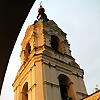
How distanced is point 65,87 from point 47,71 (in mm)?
2202

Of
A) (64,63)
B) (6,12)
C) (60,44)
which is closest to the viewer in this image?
(6,12)

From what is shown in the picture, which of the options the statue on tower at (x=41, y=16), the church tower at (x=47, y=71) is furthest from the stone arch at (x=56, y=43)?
the statue on tower at (x=41, y=16)

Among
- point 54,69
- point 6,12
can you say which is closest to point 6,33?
point 6,12

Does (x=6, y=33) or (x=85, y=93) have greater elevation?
(x=85, y=93)

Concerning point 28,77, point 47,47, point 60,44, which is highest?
point 60,44

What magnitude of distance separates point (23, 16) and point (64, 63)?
15066mm

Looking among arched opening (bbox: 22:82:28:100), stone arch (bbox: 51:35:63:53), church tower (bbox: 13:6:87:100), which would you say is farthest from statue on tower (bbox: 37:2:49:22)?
arched opening (bbox: 22:82:28:100)

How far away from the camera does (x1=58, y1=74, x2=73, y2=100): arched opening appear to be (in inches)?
585

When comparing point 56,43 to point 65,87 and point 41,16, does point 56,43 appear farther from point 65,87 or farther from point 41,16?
point 41,16

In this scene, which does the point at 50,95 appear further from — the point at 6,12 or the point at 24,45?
the point at 6,12

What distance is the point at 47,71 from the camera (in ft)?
47.4

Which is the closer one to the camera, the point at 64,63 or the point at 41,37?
the point at 64,63

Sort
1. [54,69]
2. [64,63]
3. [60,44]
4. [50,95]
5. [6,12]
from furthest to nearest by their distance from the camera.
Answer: [60,44]
[64,63]
[54,69]
[50,95]
[6,12]

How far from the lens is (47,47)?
17016 mm
